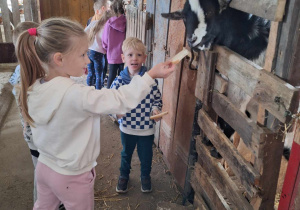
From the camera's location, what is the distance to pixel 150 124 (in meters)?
2.90

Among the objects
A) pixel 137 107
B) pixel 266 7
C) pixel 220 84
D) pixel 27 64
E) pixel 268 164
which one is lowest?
pixel 137 107

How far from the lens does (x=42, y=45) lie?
1760 millimetres

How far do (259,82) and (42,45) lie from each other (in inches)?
44.4

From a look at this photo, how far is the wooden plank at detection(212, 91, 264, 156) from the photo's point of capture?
1.61 metres

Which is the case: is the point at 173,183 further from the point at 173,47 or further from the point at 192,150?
the point at 173,47

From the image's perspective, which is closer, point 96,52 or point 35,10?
point 96,52

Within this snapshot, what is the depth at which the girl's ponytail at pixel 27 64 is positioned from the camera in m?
1.80

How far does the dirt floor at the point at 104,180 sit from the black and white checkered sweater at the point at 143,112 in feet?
Result: 2.37

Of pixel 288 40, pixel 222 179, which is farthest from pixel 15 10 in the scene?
pixel 288 40

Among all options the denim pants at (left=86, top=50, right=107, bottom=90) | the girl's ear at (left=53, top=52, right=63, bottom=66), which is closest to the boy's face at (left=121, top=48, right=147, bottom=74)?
the girl's ear at (left=53, top=52, right=63, bottom=66)

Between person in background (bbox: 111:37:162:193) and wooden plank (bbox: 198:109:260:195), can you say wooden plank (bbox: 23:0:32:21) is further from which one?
wooden plank (bbox: 198:109:260:195)

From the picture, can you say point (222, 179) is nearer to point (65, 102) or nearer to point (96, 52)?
point (65, 102)

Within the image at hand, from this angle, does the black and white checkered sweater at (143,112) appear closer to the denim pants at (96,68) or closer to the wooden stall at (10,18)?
the denim pants at (96,68)

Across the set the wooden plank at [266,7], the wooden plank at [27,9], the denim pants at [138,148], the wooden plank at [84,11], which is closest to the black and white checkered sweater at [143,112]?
the denim pants at [138,148]
